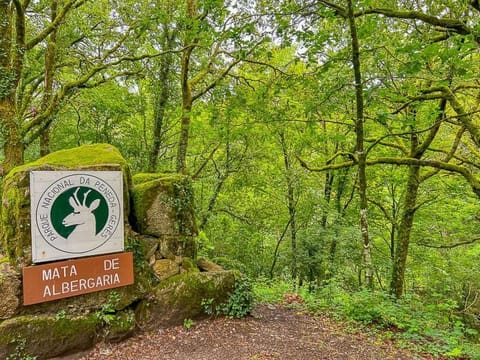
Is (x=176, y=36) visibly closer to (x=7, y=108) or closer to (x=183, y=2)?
(x=183, y=2)

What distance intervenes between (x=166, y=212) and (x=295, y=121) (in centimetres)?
356

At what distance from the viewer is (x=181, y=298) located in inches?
162

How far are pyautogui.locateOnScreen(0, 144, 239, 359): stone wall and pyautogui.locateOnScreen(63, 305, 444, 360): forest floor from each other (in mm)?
184

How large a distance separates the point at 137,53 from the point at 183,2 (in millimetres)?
1750

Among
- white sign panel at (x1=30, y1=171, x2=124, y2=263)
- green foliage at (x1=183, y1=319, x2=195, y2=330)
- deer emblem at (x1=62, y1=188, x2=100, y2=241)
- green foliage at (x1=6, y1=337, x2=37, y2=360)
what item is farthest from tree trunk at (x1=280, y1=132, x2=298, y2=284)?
green foliage at (x1=6, y1=337, x2=37, y2=360)

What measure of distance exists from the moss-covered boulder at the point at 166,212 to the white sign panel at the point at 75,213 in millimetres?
392

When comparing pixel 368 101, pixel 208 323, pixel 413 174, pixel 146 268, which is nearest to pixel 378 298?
pixel 208 323

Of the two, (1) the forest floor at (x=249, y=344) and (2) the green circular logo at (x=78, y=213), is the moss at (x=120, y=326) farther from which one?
(2) the green circular logo at (x=78, y=213)

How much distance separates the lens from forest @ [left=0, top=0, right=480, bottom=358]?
4.64 metres

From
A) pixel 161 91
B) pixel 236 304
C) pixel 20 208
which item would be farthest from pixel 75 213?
pixel 161 91

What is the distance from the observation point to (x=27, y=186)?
3.40 m

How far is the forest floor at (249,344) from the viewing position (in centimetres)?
339

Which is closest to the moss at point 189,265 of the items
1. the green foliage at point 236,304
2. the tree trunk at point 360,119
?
the green foliage at point 236,304

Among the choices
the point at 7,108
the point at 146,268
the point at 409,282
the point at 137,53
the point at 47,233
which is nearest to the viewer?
the point at 47,233
